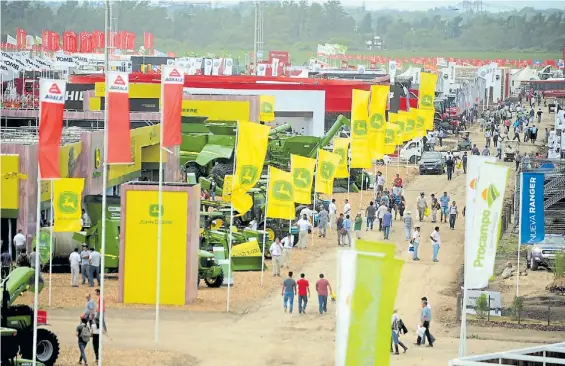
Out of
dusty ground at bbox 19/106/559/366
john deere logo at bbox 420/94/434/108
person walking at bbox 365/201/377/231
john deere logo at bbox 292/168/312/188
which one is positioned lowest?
dusty ground at bbox 19/106/559/366

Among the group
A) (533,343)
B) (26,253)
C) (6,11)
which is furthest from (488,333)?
(6,11)

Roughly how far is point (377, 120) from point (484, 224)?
79.8 ft

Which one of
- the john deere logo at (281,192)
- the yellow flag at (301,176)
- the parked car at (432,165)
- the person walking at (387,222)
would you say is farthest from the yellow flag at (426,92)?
the john deere logo at (281,192)

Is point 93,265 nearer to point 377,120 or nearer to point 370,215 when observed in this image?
point 370,215

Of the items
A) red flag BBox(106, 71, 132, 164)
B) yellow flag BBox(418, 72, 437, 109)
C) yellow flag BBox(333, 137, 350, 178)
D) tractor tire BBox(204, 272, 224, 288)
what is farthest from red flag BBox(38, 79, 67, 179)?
yellow flag BBox(418, 72, 437, 109)

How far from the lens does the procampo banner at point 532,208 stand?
3334 centimetres

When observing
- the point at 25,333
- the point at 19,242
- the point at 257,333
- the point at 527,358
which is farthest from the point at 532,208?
the point at 527,358

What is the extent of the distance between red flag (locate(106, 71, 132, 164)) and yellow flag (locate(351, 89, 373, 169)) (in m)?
20.0

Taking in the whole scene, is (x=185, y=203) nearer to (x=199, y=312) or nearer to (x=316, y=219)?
(x=199, y=312)

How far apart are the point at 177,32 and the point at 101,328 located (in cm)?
17161

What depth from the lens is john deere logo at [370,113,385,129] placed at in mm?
46838

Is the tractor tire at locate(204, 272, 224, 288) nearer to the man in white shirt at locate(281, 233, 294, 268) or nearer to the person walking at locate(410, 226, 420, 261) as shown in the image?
the man in white shirt at locate(281, 233, 294, 268)

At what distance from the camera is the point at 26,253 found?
33.9 metres

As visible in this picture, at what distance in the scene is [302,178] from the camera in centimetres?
3706
